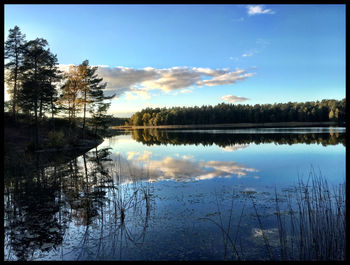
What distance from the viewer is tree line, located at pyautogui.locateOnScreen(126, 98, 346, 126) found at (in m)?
111

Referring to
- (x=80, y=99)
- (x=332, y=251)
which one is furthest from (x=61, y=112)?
(x=332, y=251)

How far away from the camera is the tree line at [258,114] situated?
111m

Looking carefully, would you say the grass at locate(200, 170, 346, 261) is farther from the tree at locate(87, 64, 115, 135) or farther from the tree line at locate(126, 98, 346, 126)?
the tree line at locate(126, 98, 346, 126)

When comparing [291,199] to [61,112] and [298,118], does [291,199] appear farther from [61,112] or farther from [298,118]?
[298,118]

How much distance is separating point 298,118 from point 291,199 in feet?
408

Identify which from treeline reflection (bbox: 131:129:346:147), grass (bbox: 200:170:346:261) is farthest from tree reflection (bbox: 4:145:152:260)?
treeline reflection (bbox: 131:129:346:147)

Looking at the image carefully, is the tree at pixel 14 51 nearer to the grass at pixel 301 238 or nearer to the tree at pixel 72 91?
the tree at pixel 72 91

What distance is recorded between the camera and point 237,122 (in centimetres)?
13412

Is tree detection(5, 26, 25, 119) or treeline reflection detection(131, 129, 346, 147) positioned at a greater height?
tree detection(5, 26, 25, 119)

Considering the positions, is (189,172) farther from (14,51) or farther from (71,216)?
(14,51)

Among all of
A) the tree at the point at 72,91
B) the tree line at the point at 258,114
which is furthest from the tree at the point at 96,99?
the tree line at the point at 258,114

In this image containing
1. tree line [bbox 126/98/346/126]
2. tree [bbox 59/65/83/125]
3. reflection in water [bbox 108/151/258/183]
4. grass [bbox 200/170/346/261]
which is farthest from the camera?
tree line [bbox 126/98/346/126]

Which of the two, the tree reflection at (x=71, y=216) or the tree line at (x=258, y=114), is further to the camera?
the tree line at (x=258, y=114)
